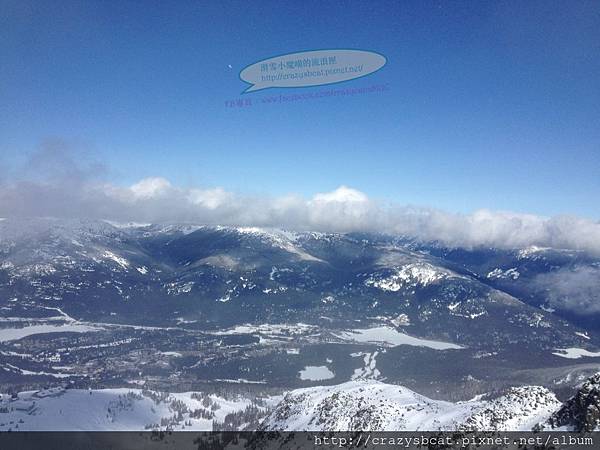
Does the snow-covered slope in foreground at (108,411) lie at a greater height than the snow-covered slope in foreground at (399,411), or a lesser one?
lesser

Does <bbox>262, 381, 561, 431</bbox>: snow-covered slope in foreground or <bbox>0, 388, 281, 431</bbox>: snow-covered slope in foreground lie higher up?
<bbox>262, 381, 561, 431</bbox>: snow-covered slope in foreground

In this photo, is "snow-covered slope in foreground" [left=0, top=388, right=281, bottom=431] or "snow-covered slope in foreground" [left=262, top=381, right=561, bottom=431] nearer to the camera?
"snow-covered slope in foreground" [left=262, top=381, right=561, bottom=431]

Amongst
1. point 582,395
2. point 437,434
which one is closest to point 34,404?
point 437,434

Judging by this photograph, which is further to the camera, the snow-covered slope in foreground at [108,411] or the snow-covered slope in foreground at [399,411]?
the snow-covered slope in foreground at [108,411]

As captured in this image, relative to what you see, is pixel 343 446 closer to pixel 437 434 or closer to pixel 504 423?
pixel 437 434

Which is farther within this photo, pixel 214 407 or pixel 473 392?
pixel 473 392
